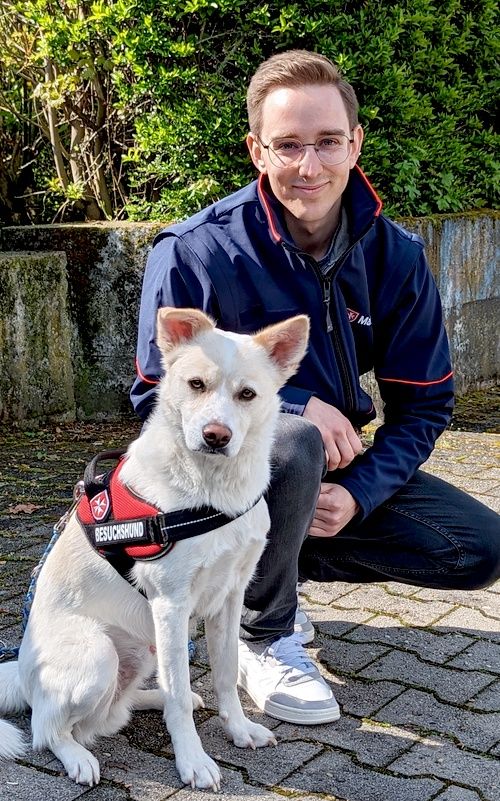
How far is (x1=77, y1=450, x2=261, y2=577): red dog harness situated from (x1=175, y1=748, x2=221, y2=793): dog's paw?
1.79 feet

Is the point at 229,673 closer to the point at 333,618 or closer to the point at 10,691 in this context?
the point at 10,691

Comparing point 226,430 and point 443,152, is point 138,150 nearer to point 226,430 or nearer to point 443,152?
point 443,152

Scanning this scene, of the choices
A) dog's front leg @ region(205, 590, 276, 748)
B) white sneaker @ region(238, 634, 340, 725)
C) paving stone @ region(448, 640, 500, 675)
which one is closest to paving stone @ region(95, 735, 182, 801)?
dog's front leg @ region(205, 590, 276, 748)

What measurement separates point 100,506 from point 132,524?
18cm

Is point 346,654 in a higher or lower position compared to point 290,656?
lower

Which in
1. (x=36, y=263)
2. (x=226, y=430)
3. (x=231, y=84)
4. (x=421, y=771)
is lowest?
(x=421, y=771)

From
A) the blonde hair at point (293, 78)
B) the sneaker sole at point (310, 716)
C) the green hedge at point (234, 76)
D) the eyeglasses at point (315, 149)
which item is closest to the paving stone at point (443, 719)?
the sneaker sole at point (310, 716)

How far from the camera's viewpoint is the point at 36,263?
6562 millimetres

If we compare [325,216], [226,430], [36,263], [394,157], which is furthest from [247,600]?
[394,157]

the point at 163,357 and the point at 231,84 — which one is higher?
the point at 231,84

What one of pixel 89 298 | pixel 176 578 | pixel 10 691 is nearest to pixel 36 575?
pixel 10 691

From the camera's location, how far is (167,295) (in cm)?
344

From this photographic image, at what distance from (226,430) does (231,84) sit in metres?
4.36

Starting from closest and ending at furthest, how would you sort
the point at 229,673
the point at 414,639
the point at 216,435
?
the point at 216,435 → the point at 229,673 → the point at 414,639
